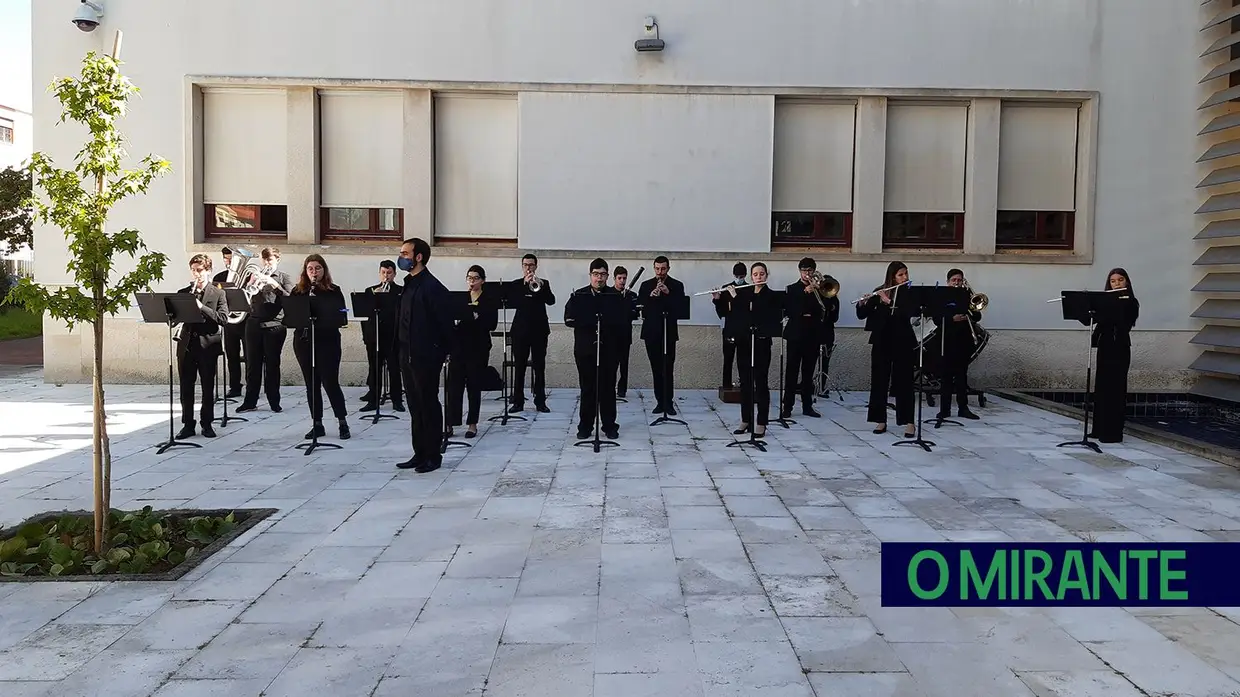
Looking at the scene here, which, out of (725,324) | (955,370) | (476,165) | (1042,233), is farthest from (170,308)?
(1042,233)

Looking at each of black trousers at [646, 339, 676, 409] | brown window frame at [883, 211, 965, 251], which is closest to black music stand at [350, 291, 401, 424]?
black trousers at [646, 339, 676, 409]

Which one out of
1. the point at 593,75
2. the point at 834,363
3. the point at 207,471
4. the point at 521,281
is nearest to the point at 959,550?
the point at 207,471

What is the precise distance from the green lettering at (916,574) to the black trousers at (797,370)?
7858 mm

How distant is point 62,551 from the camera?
18.8 feet

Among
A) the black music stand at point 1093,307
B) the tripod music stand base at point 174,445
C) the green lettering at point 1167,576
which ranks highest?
the black music stand at point 1093,307

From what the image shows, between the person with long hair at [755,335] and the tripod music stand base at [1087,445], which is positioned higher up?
the person with long hair at [755,335]

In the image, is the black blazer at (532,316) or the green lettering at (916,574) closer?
the green lettering at (916,574)

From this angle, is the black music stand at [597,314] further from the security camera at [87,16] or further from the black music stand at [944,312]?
the security camera at [87,16]

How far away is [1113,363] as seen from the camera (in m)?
10.5

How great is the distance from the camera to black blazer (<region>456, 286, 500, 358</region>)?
1044cm

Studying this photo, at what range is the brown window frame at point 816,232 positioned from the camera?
50.2 ft

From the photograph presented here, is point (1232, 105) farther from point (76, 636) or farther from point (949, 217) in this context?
point (76, 636)

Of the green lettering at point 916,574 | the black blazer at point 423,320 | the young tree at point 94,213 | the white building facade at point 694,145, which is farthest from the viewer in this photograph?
the white building facade at point 694,145

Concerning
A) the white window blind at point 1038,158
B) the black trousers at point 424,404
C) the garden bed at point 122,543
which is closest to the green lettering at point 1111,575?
the garden bed at point 122,543
